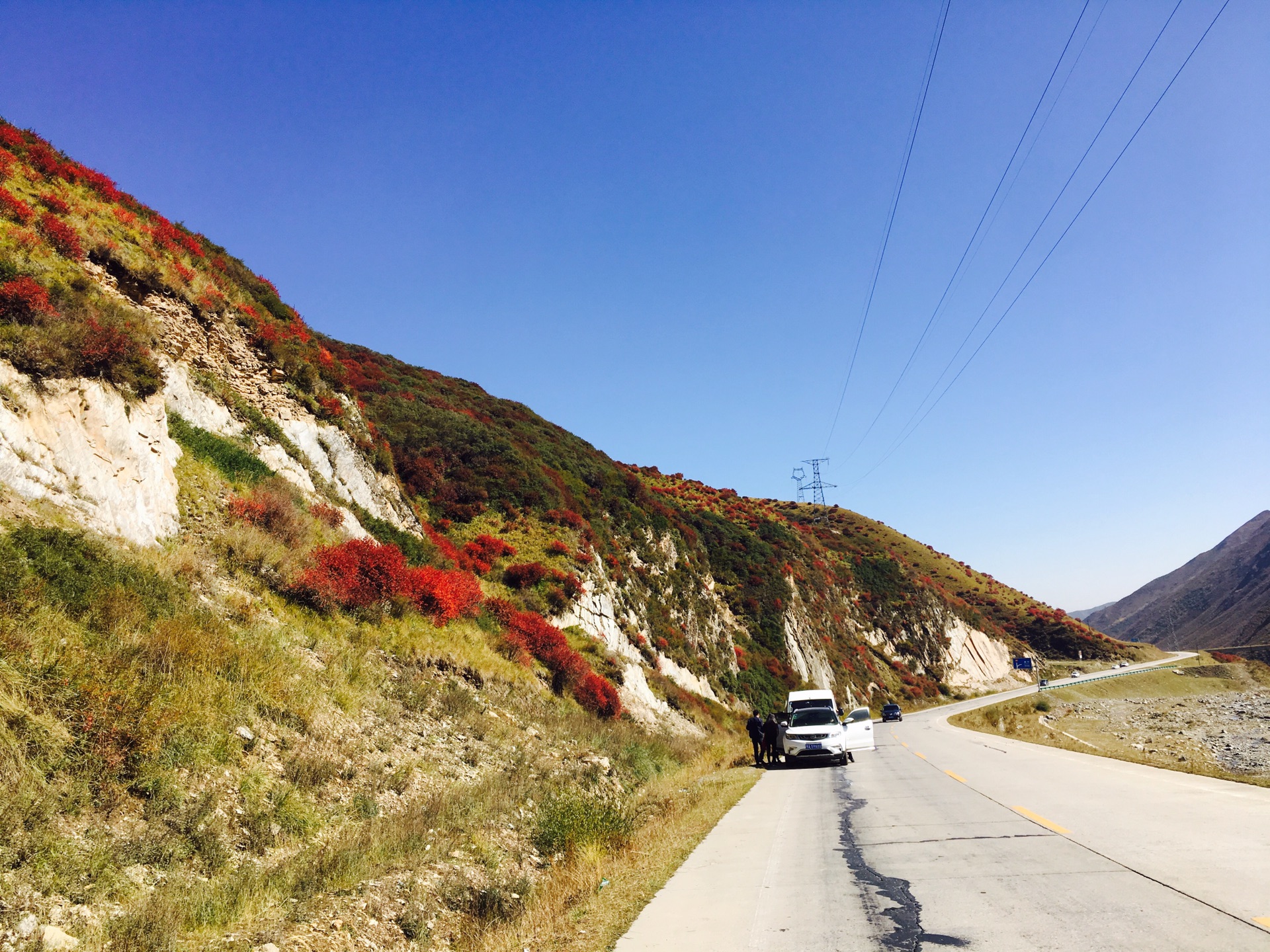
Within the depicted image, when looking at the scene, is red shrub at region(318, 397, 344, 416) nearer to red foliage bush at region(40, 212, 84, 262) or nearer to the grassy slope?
red foliage bush at region(40, 212, 84, 262)

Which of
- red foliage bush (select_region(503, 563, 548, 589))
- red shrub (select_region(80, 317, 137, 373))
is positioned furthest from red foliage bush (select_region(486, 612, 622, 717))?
red shrub (select_region(80, 317, 137, 373))

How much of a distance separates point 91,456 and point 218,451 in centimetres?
444

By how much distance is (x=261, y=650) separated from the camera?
11234 millimetres

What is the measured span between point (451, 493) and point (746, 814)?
2402 centimetres

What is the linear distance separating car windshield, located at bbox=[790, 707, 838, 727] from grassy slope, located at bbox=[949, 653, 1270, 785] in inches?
287

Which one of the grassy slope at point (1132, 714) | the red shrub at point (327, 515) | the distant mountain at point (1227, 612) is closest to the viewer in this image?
the red shrub at point (327, 515)

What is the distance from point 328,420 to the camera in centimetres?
2359

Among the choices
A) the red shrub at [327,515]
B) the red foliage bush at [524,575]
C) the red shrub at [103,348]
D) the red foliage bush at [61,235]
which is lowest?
the red foliage bush at [524,575]

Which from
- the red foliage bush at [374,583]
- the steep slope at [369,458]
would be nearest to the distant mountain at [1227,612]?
the steep slope at [369,458]

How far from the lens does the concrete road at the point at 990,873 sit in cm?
520

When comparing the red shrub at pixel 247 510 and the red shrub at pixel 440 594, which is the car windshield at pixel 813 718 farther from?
the red shrub at pixel 247 510

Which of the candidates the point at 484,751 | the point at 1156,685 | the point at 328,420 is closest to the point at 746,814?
the point at 484,751

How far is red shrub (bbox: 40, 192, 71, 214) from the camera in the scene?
1648 cm

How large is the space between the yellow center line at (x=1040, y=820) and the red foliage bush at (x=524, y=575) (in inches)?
804
